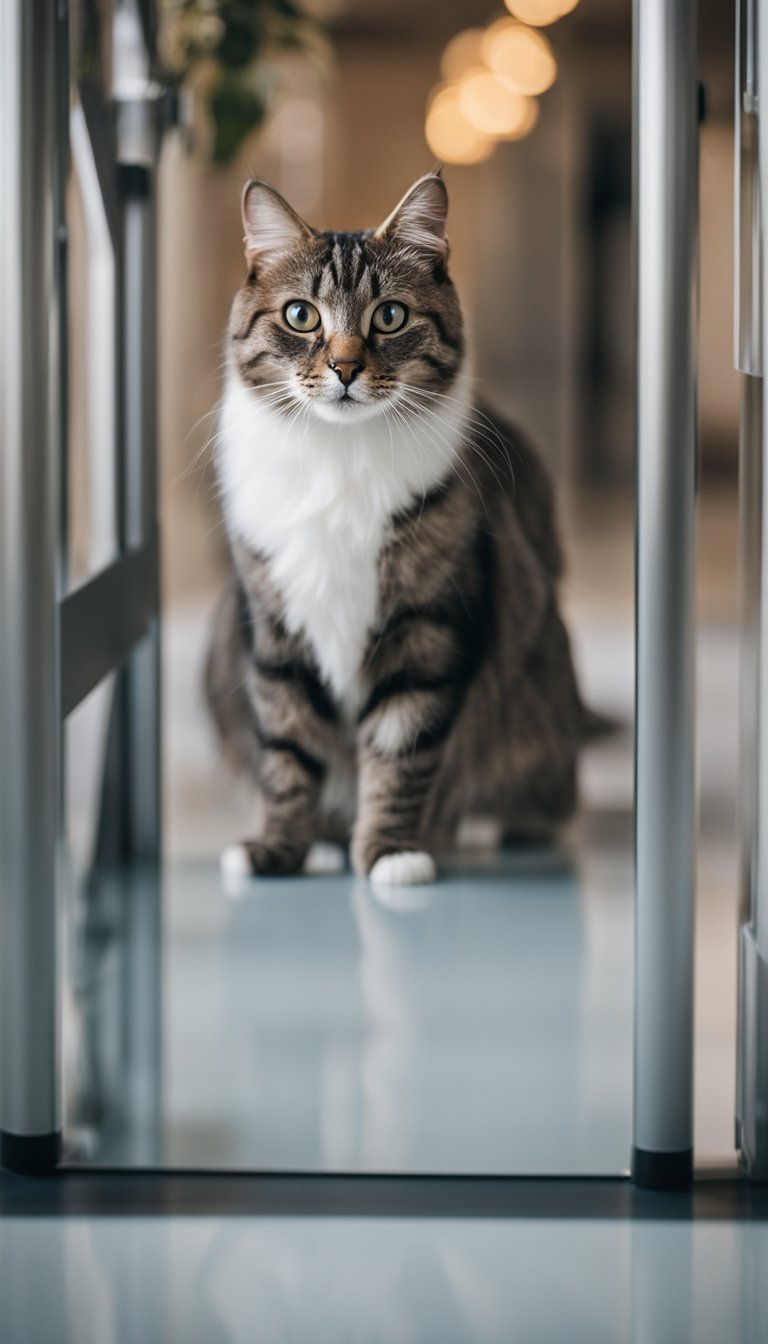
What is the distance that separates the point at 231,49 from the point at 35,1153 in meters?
1.21

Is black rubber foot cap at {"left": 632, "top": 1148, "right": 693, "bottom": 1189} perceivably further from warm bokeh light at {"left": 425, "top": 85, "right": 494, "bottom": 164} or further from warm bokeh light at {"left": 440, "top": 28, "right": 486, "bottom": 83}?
warm bokeh light at {"left": 440, "top": 28, "right": 486, "bottom": 83}

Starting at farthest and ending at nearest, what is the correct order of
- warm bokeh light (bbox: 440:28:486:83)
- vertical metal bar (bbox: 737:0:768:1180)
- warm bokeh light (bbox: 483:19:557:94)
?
warm bokeh light (bbox: 440:28:486:83), warm bokeh light (bbox: 483:19:557:94), vertical metal bar (bbox: 737:0:768:1180)

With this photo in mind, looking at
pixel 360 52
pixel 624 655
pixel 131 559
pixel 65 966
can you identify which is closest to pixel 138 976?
pixel 65 966

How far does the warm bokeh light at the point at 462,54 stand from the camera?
192 cm

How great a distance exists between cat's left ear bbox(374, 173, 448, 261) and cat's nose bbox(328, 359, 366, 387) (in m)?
0.08

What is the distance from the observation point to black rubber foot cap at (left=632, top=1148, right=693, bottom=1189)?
0.86m

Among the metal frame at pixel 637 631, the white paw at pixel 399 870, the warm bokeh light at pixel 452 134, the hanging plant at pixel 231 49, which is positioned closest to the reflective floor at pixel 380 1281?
the metal frame at pixel 637 631

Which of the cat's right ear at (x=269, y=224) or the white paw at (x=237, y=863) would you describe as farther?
the white paw at (x=237, y=863)

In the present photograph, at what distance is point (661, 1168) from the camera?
0.86m

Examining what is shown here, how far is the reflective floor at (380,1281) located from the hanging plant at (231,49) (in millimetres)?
1149

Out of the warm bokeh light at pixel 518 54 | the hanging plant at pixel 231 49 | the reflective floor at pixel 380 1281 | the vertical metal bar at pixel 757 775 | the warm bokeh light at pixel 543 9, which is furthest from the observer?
the warm bokeh light at pixel 518 54

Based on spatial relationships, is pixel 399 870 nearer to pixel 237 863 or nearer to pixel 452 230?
pixel 237 863

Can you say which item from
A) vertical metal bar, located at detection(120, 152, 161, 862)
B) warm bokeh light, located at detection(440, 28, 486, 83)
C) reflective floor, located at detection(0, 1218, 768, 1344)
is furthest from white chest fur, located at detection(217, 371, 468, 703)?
warm bokeh light, located at detection(440, 28, 486, 83)

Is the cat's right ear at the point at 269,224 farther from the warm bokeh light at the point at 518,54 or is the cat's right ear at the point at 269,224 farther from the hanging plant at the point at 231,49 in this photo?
the warm bokeh light at the point at 518,54
